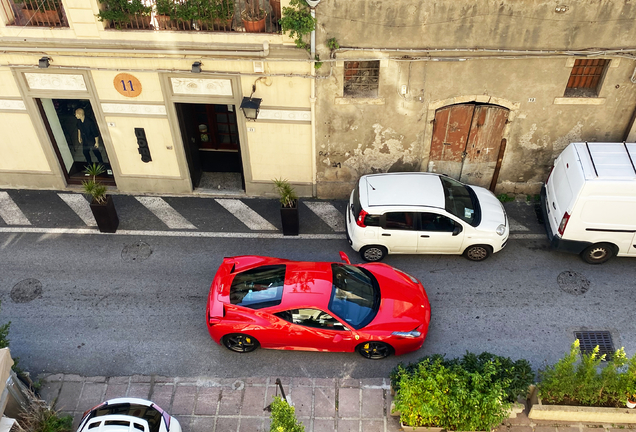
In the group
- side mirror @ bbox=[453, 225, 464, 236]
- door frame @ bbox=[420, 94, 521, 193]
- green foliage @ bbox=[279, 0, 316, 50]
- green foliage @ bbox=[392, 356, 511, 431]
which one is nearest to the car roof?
side mirror @ bbox=[453, 225, 464, 236]

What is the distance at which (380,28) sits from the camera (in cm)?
1033

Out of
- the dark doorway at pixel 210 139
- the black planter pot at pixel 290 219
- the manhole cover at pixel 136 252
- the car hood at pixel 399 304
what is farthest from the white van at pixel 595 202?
the manhole cover at pixel 136 252

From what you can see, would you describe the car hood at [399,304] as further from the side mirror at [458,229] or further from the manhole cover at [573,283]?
the manhole cover at [573,283]

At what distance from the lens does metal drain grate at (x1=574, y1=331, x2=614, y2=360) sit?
31.4 feet

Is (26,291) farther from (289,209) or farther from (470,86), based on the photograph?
(470,86)

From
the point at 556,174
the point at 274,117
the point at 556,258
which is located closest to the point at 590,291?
the point at 556,258

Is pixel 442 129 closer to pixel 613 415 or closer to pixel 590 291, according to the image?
pixel 590 291

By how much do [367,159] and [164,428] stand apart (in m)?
7.43

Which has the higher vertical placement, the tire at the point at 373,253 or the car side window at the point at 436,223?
the car side window at the point at 436,223

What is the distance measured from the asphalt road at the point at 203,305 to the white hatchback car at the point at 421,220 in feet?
1.73

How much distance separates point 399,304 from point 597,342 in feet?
13.1

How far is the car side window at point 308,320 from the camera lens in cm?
875

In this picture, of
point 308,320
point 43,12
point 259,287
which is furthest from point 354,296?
point 43,12

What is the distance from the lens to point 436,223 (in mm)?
10469
